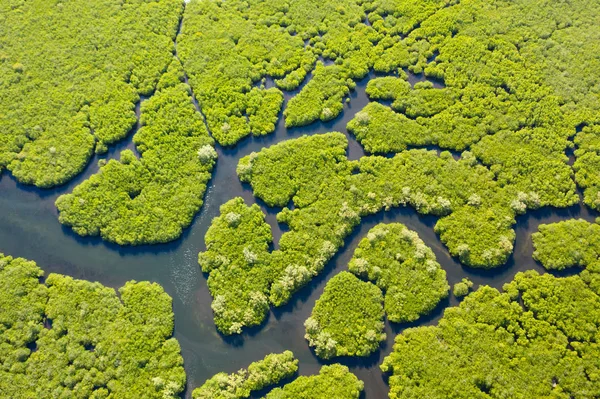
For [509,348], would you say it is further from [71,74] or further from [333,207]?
[71,74]

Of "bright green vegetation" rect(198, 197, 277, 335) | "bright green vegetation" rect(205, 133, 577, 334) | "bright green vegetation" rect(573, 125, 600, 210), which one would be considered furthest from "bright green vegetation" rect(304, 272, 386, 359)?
"bright green vegetation" rect(573, 125, 600, 210)

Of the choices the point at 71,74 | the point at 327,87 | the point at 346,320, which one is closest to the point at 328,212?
the point at 346,320

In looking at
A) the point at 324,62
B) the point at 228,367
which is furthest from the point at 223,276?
the point at 324,62

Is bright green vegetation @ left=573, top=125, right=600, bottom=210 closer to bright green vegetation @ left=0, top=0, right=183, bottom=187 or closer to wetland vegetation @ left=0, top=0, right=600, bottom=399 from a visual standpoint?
wetland vegetation @ left=0, top=0, right=600, bottom=399

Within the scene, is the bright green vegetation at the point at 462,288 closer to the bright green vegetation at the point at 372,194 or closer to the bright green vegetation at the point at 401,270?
the bright green vegetation at the point at 401,270

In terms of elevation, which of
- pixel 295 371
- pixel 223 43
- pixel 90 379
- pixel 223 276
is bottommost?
pixel 90 379

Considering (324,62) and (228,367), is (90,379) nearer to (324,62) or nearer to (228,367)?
(228,367)
